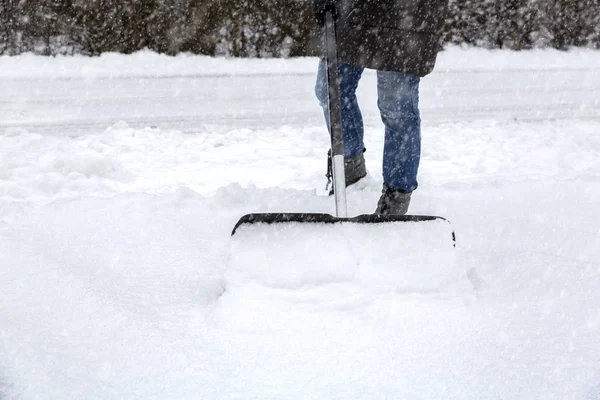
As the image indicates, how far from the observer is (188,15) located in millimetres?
7332

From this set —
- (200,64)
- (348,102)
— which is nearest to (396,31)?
(348,102)

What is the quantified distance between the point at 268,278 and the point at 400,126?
1.04 meters

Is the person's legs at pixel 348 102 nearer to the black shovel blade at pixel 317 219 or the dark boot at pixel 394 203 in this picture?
the dark boot at pixel 394 203

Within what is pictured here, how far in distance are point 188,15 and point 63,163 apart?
182 inches

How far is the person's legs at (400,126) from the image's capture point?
2301 millimetres

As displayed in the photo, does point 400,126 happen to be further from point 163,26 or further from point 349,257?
point 163,26

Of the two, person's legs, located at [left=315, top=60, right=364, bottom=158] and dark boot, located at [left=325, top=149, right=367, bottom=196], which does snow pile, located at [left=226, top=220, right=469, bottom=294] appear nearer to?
person's legs, located at [left=315, top=60, right=364, bottom=158]

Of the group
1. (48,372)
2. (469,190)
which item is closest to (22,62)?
(469,190)

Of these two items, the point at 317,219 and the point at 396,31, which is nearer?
the point at 317,219

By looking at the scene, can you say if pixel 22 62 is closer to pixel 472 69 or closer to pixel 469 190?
pixel 472 69

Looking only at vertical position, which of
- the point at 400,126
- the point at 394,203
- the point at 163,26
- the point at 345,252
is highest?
the point at 163,26

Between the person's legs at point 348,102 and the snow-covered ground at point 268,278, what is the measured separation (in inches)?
9.2


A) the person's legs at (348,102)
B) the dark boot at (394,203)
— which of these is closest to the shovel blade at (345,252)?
the dark boot at (394,203)

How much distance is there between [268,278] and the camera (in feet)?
5.35
